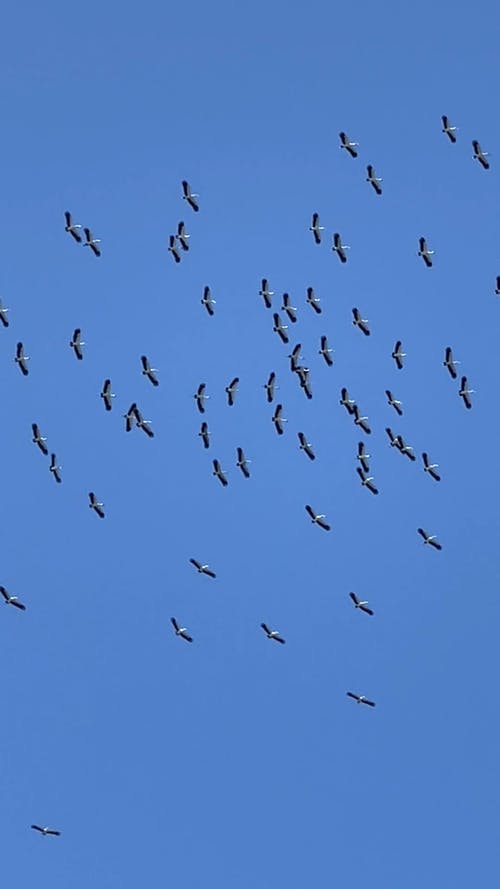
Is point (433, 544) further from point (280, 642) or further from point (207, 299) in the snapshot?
point (207, 299)

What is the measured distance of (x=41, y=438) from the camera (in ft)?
523

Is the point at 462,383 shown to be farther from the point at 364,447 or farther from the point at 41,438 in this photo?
the point at 41,438

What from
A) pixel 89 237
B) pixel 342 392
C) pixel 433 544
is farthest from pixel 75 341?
pixel 433 544

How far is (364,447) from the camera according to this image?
162 meters

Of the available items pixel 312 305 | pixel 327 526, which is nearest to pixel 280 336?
pixel 312 305

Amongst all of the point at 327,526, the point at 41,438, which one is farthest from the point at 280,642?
the point at 41,438

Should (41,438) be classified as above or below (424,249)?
below

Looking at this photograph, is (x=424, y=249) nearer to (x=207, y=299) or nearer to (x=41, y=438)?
(x=207, y=299)

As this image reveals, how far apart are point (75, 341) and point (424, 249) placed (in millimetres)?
22329

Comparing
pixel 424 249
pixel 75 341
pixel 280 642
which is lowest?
pixel 280 642

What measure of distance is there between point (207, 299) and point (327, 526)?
52.9 ft

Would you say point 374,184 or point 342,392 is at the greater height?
point 374,184

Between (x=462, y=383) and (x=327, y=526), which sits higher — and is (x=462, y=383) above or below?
above

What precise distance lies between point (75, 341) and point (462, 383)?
25516mm
